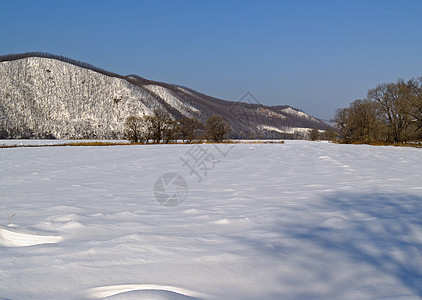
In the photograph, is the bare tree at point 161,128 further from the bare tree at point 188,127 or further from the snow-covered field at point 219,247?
the snow-covered field at point 219,247

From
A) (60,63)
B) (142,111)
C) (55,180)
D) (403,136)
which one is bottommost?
(55,180)

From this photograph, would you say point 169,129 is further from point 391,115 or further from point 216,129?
point 391,115

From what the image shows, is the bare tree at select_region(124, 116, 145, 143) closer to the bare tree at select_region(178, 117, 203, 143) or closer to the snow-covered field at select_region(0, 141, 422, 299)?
the bare tree at select_region(178, 117, 203, 143)

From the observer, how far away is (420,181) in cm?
571

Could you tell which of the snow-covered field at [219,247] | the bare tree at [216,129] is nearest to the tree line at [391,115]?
the bare tree at [216,129]

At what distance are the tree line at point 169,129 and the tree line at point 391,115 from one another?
21.2m

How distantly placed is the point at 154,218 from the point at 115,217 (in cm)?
54

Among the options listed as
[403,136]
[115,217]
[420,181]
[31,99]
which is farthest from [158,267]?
[31,99]

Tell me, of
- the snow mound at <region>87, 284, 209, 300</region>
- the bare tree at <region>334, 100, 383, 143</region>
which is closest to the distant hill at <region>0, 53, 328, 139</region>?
the bare tree at <region>334, 100, 383, 143</region>

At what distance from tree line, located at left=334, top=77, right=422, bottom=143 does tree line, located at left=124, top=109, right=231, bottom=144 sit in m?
21.2

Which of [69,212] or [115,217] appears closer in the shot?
[115,217]

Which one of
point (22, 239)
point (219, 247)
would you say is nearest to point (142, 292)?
point (219, 247)

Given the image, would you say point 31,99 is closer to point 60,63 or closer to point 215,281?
point 60,63

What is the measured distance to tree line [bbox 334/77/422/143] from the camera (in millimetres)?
31031
